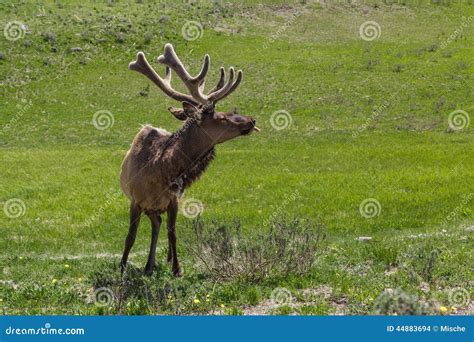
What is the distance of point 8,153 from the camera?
29391 mm

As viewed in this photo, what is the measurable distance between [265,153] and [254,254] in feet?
64.9

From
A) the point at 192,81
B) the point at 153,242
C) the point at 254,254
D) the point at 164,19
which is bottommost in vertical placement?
the point at 153,242

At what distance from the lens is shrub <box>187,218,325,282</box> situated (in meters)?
9.09

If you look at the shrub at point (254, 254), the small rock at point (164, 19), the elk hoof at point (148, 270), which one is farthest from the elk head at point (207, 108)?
the small rock at point (164, 19)

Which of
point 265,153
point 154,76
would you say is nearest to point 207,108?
point 154,76

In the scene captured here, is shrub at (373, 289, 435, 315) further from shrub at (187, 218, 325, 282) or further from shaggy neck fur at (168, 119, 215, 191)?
shaggy neck fur at (168, 119, 215, 191)

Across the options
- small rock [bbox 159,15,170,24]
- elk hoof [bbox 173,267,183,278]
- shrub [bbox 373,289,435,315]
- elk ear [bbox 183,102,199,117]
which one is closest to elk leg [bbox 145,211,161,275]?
elk hoof [bbox 173,267,183,278]

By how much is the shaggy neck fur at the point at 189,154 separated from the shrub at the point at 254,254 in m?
0.78

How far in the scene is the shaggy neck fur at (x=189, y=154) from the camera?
986 cm

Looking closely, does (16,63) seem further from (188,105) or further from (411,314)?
(411,314)

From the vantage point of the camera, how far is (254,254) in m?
9.01

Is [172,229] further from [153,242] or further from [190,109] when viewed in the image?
[190,109]

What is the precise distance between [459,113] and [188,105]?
96.3ft

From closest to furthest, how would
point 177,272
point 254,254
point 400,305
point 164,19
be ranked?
point 400,305 → point 254,254 → point 177,272 → point 164,19
